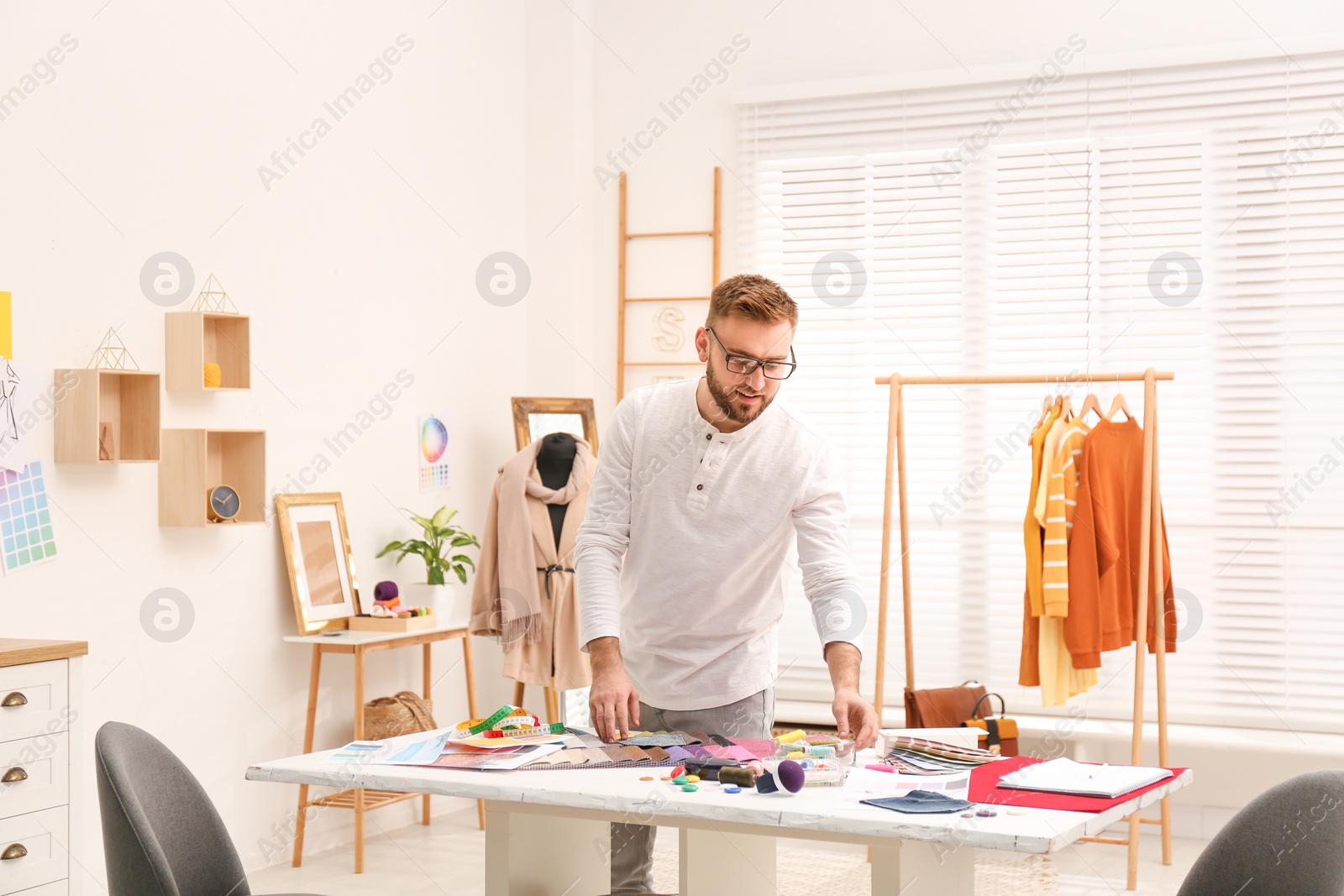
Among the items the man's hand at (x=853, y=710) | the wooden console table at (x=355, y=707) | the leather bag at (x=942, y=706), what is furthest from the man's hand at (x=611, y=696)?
the leather bag at (x=942, y=706)

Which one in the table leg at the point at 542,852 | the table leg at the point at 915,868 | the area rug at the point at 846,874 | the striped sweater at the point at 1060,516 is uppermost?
the striped sweater at the point at 1060,516

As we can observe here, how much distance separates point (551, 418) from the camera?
512cm

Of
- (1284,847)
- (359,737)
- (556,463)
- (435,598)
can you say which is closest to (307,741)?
(359,737)

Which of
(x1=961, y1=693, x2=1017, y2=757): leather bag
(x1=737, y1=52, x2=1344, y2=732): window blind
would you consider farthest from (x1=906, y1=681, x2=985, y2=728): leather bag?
(x1=737, y1=52, x2=1344, y2=732): window blind

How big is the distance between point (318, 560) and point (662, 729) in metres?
2.13

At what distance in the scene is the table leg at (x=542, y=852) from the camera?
2193 millimetres

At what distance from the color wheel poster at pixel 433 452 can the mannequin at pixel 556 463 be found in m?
0.49

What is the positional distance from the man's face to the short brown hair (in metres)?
0.01

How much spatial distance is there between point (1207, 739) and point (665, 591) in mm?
2959

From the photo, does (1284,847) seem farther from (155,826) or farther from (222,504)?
(222,504)

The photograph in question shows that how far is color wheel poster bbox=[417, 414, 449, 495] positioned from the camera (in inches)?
194

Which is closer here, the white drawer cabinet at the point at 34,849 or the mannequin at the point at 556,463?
the white drawer cabinet at the point at 34,849

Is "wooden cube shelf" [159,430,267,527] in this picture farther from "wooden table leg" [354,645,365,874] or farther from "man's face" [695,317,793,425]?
"man's face" [695,317,793,425]

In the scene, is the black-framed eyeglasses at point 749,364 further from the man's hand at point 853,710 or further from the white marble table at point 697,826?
the white marble table at point 697,826
